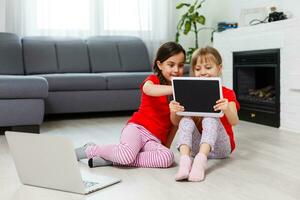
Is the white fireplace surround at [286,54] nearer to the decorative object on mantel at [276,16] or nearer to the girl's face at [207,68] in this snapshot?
the decorative object on mantel at [276,16]

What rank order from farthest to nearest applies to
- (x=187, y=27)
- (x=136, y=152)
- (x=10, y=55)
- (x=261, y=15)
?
1. (x=187, y=27)
2. (x=10, y=55)
3. (x=261, y=15)
4. (x=136, y=152)

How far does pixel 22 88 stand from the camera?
116 inches

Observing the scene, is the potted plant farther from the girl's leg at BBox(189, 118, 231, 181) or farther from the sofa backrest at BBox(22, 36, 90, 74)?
the girl's leg at BBox(189, 118, 231, 181)

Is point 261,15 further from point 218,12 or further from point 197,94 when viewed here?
point 197,94

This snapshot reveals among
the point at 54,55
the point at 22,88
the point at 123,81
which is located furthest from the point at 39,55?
the point at 22,88

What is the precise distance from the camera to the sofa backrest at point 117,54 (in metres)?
4.62

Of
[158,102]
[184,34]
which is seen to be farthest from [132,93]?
[158,102]

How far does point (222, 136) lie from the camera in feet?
6.76

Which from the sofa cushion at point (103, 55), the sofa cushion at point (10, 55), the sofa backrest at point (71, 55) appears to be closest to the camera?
the sofa cushion at point (10, 55)

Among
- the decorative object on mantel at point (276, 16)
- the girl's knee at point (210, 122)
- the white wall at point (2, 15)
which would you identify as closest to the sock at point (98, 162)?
the girl's knee at point (210, 122)

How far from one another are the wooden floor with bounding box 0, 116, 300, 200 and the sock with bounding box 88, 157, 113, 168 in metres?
0.03

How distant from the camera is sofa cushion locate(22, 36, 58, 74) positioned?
4.31 meters

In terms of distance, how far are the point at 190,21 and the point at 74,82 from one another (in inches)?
68.5

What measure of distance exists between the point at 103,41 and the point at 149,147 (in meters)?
2.87
